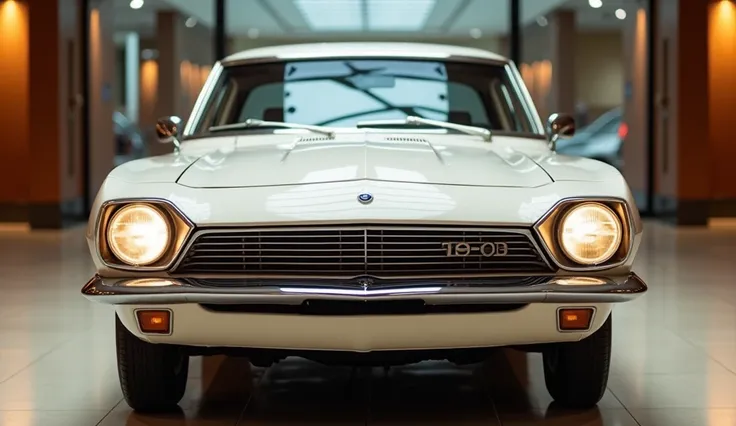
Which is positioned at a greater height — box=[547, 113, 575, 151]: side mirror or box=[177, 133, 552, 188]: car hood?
box=[547, 113, 575, 151]: side mirror

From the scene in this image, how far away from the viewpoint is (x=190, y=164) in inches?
138

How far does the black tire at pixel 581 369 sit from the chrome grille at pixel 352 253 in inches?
17.2

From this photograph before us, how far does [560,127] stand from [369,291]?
4.96 feet

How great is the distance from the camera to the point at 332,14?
72.1 feet

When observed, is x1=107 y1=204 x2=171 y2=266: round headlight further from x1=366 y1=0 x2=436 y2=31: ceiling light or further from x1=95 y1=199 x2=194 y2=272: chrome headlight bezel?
x1=366 y1=0 x2=436 y2=31: ceiling light

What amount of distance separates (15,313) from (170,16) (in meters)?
15.6

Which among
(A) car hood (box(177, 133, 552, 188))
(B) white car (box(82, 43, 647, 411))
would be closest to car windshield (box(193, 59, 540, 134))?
(A) car hood (box(177, 133, 552, 188))

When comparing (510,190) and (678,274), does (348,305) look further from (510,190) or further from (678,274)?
(678,274)

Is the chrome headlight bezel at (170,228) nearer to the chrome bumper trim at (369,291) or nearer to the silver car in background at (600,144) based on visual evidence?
the chrome bumper trim at (369,291)

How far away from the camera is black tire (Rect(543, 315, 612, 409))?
341cm

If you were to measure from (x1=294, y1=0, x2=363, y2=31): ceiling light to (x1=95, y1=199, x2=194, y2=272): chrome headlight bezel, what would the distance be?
55.1 feet

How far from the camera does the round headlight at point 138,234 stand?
10.1 feet

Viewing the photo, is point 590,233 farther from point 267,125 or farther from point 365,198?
point 267,125

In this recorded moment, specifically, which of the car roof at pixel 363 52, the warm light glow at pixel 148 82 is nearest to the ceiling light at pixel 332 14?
the warm light glow at pixel 148 82
